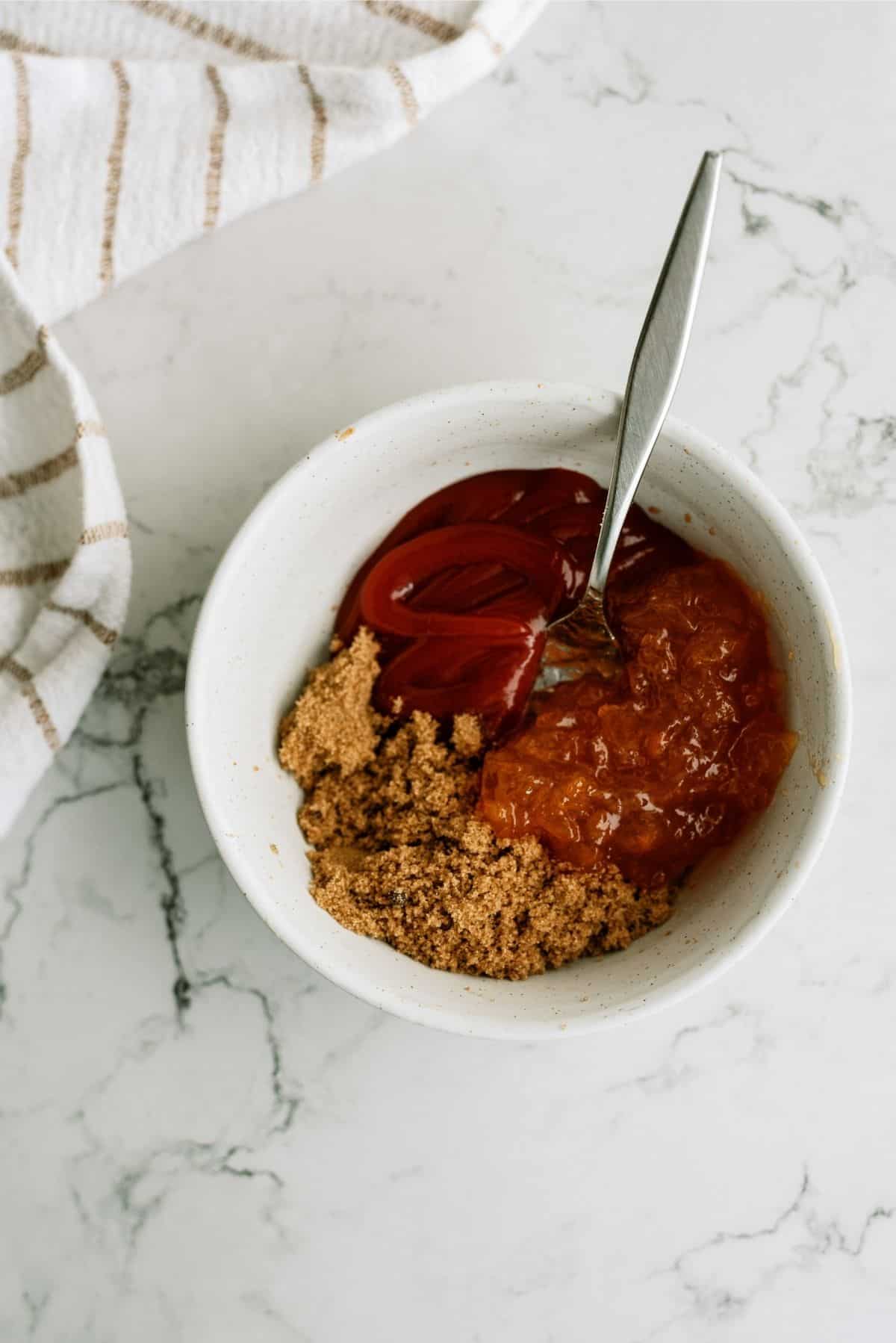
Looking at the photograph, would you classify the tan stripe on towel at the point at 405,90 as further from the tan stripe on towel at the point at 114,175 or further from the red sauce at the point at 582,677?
the red sauce at the point at 582,677

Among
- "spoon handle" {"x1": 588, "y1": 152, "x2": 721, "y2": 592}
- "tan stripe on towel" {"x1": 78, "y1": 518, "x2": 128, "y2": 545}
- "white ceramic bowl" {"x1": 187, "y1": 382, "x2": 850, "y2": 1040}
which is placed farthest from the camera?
"tan stripe on towel" {"x1": 78, "y1": 518, "x2": 128, "y2": 545}

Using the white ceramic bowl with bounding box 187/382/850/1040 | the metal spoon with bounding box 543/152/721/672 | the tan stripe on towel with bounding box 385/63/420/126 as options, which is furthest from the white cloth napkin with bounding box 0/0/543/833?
the metal spoon with bounding box 543/152/721/672

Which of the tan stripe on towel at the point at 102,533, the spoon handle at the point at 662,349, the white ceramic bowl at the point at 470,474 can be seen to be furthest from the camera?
the tan stripe on towel at the point at 102,533

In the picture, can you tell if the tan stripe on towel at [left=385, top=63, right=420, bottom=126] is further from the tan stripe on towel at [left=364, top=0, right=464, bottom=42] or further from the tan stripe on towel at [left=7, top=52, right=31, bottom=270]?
the tan stripe on towel at [left=7, top=52, right=31, bottom=270]

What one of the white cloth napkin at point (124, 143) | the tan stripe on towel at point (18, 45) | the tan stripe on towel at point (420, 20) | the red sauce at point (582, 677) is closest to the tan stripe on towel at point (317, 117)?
the white cloth napkin at point (124, 143)

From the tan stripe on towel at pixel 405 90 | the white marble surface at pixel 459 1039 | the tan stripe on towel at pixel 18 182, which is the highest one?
the tan stripe on towel at pixel 405 90

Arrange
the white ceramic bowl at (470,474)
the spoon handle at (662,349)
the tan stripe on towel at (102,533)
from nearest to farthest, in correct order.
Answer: the spoon handle at (662,349)
the white ceramic bowl at (470,474)
the tan stripe on towel at (102,533)

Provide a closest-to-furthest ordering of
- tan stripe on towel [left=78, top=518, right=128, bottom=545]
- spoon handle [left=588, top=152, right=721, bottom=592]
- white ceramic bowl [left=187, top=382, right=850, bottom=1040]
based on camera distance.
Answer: spoon handle [left=588, top=152, right=721, bottom=592] → white ceramic bowl [left=187, top=382, right=850, bottom=1040] → tan stripe on towel [left=78, top=518, right=128, bottom=545]
